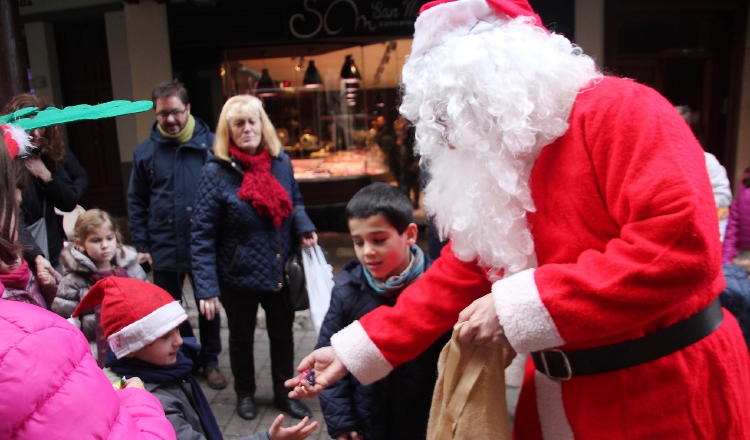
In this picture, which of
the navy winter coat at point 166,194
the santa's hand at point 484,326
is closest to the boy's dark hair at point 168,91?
the navy winter coat at point 166,194

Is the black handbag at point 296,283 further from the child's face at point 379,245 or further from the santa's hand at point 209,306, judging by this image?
the child's face at point 379,245

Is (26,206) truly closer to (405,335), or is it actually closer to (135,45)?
(405,335)

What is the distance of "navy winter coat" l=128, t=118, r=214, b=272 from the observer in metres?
3.84

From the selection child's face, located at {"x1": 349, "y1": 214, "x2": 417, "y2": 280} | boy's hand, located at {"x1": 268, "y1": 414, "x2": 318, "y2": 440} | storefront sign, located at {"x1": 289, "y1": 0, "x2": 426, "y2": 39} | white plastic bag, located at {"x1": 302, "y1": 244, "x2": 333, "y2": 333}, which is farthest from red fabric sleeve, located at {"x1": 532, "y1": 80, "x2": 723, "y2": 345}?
storefront sign, located at {"x1": 289, "y1": 0, "x2": 426, "y2": 39}

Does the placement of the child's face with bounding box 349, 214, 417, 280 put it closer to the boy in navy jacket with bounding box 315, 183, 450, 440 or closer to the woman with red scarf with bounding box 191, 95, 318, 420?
the boy in navy jacket with bounding box 315, 183, 450, 440

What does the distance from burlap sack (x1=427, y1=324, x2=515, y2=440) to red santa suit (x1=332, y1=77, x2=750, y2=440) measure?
12 centimetres

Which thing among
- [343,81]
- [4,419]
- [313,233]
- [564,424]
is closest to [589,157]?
[564,424]

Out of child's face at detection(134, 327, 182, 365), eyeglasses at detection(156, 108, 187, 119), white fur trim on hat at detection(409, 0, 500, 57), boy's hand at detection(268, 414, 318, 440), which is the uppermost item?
white fur trim on hat at detection(409, 0, 500, 57)

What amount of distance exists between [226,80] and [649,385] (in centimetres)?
696

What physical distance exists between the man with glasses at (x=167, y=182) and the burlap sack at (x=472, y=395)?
2.71 m

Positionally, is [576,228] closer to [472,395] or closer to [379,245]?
[472,395]

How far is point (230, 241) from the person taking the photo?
3.42m

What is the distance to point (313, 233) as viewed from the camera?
11.9 ft

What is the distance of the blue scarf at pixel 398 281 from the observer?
7.40ft
